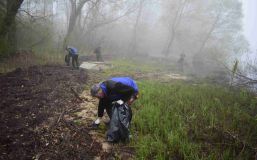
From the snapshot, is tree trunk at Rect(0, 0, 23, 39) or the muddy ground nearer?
the muddy ground

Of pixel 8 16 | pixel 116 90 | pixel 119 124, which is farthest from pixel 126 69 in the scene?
pixel 119 124

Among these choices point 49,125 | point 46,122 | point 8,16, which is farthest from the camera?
point 8,16

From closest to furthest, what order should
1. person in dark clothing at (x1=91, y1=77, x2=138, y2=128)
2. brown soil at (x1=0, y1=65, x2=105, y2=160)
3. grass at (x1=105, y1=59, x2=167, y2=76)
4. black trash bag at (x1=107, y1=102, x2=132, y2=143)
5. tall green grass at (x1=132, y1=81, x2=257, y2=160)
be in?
brown soil at (x1=0, y1=65, x2=105, y2=160) < tall green grass at (x1=132, y1=81, x2=257, y2=160) < black trash bag at (x1=107, y1=102, x2=132, y2=143) < person in dark clothing at (x1=91, y1=77, x2=138, y2=128) < grass at (x1=105, y1=59, x2=167, y2=76)

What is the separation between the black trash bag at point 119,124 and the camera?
4367mm

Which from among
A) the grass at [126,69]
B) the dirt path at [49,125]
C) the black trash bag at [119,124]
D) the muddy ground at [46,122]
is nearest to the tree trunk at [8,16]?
the muddy ground at [46,122]

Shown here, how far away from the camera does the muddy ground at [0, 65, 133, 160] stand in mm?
3979

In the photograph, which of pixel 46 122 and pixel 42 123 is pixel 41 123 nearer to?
pixel 42 123

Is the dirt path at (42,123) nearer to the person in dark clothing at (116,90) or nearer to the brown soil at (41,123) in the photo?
the brown soil at (41,123)

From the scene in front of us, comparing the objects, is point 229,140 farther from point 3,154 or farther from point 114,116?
point 3,154

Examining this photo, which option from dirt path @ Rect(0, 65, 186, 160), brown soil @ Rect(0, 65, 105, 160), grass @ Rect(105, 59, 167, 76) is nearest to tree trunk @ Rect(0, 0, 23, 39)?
brown soil @ Rect(0, 65, 105, 160)

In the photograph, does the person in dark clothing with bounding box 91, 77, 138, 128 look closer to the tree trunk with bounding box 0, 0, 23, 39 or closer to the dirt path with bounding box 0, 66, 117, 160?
the dirt path with bounding box 0, 66, 117, 160

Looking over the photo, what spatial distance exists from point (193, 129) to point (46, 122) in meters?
3.73

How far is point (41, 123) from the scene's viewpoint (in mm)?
5047

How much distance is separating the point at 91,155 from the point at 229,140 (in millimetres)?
3110
